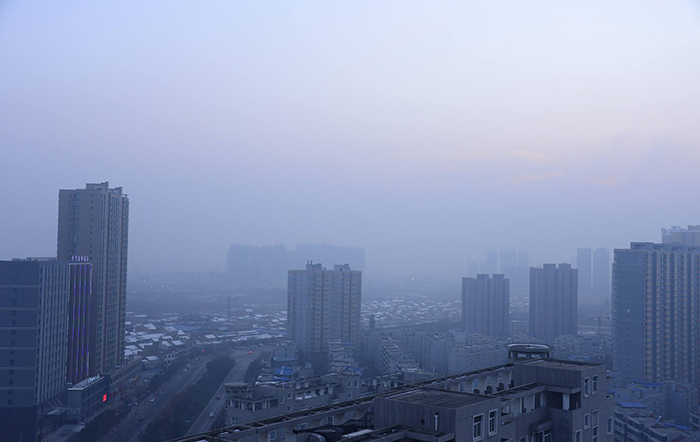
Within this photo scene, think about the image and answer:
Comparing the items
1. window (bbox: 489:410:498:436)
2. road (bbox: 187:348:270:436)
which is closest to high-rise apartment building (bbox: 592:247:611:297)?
road (bbox: 187:348:270:436)

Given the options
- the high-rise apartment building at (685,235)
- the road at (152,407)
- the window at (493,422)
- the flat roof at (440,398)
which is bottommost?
the road at (152,407)

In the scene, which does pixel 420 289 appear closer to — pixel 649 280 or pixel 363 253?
pixel 363 253


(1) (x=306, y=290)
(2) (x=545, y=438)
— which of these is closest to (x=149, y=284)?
(1) (x=306, y=290)

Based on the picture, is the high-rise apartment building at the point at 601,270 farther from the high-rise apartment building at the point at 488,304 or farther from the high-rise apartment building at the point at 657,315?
the high-rise apartment building at the point at 657,315

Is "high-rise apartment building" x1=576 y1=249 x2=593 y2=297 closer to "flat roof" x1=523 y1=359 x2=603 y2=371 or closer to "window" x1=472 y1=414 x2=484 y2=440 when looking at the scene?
"flat roof" x1=523 y1=359 x2=603 y2=371

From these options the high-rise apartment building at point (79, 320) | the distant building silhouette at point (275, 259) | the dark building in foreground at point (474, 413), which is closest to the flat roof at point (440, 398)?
the dark building in foreground at point (474, 413)
